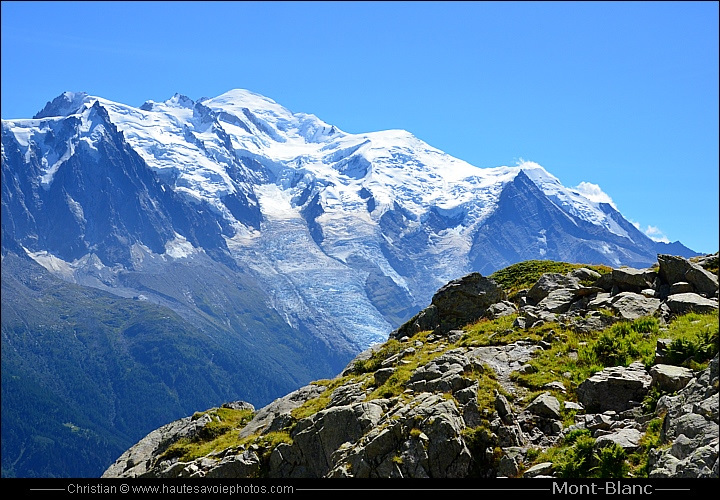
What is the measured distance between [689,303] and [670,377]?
10798mm

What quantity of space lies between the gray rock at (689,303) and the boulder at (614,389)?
26.5ft

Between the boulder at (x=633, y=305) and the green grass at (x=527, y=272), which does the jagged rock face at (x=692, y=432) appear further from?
the green grass at (x=527, y=272)

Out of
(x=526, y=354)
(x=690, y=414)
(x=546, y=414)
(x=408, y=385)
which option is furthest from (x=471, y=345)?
(x=690, y=414)

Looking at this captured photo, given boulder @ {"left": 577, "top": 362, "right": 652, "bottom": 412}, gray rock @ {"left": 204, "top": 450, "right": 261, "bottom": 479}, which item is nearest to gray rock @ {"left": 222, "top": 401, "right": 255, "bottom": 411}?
gray rock @ {"left": 204, "top": 450, "right": 261, "bottom": 479}

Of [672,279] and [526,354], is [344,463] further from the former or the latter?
[672,279]

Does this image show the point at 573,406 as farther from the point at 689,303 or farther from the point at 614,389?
the point at 689,303

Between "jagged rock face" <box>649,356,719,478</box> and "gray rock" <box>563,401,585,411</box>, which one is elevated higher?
"gray rock" <box>563,401,585,411</box>

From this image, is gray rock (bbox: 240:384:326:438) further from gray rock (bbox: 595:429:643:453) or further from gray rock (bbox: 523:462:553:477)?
gray rock (bbox: 595:429:643:453)

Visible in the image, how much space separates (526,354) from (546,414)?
7.35 metres

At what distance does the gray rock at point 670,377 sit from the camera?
2666 cm

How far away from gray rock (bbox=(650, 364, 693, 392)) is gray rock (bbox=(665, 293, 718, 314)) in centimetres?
908

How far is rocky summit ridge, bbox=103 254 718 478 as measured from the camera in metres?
24.4

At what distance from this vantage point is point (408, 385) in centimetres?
3353

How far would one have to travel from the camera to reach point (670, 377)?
2706cm
